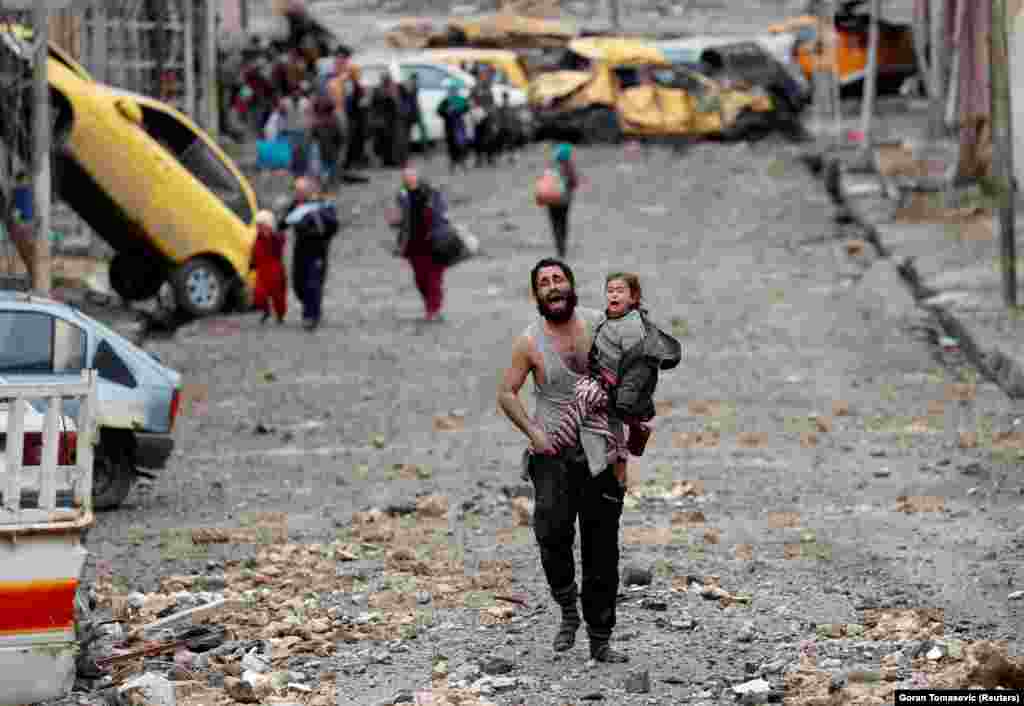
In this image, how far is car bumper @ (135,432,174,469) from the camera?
48.2ft

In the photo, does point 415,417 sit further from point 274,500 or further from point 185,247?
point 185,247

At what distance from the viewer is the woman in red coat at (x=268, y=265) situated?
2361 centimetres

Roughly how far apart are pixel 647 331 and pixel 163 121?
16.3 meters

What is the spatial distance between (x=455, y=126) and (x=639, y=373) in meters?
28.0

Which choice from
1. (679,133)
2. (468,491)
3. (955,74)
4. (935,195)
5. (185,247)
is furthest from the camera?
(679,133)

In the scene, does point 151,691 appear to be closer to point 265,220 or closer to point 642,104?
point 265,220

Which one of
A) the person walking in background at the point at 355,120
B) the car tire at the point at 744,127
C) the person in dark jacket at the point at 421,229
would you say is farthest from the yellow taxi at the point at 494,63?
the person in dark jacket at the point at 421,229

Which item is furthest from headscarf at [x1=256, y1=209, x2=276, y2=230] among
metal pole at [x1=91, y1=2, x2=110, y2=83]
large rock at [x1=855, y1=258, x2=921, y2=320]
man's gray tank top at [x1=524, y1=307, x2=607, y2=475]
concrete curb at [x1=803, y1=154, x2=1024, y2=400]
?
man's gray tank top at [x1=524, y1=307, x2=607, y2=475]

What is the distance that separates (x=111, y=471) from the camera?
1473 centimetres

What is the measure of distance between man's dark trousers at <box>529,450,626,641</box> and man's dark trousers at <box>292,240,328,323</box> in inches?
539

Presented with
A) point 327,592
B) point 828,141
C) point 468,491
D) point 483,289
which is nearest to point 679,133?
point 828,141

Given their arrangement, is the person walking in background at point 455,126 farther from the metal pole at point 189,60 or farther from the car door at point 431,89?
the metal pole at point 189,60

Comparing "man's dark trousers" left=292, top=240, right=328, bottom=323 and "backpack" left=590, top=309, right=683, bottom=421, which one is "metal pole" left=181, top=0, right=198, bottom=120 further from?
"backpack" left=590, top=309, right=683, bottom=421

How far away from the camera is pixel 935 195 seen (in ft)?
101
